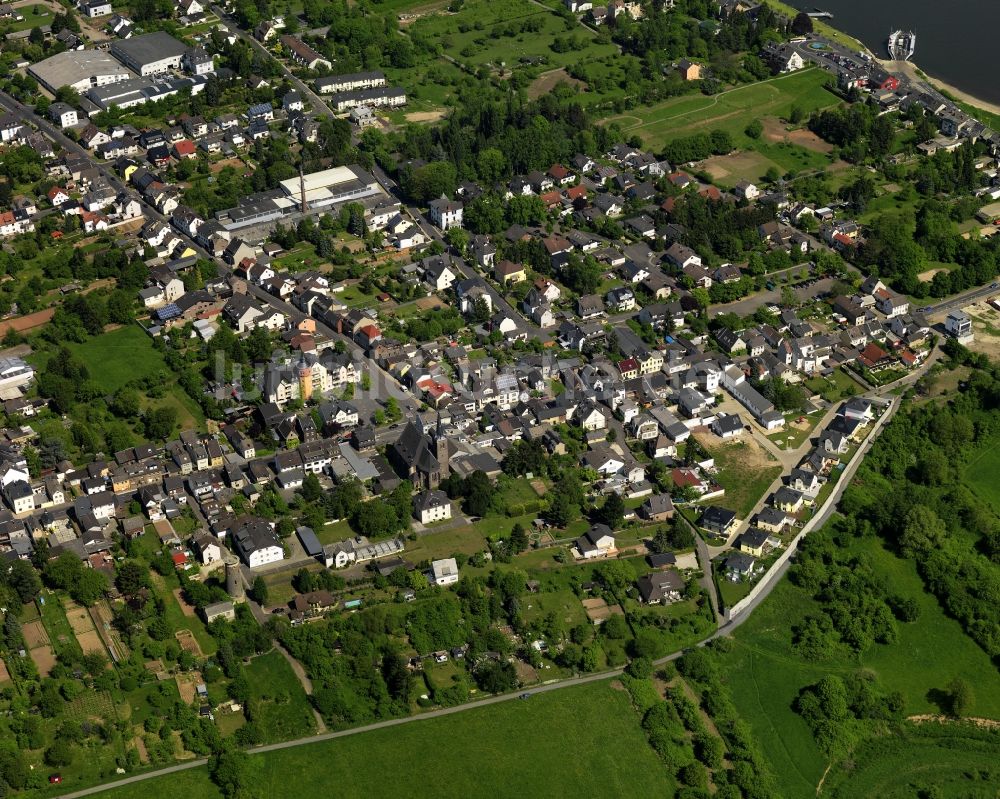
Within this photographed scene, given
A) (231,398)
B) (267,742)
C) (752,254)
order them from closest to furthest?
(267,742), (231,398), (752,254)

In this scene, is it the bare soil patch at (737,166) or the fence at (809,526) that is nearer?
the fence at (809,526)

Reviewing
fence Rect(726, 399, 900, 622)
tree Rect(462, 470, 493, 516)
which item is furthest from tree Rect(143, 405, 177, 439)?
fence Rect(726, 399, 900, 622)

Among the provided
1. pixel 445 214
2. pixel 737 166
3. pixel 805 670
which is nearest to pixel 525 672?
pixel 805 670

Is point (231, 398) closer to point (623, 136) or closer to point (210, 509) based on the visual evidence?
point (210, 509)

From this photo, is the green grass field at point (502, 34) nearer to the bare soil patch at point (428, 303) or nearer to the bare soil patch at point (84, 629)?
the bare soil patch at point (428, 303)

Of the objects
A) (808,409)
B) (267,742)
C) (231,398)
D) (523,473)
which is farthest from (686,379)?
(267,742)

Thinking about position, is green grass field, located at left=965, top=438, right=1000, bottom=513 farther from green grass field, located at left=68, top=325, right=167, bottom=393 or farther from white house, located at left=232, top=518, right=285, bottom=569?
green grass field, located at left=68, top=325, right=167, bottom=393

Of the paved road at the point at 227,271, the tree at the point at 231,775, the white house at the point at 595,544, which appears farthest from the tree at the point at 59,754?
the paved road at the point at 227,271
